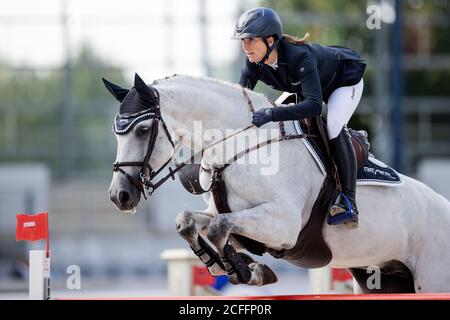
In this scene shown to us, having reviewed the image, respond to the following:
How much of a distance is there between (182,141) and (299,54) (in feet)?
2.86

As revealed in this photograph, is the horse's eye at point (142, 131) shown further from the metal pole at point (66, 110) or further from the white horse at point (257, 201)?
the metal pole at point (66, 110)

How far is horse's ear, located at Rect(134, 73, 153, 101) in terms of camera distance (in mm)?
5500

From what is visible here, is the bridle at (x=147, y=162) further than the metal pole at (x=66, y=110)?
No

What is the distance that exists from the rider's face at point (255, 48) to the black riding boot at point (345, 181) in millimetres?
714

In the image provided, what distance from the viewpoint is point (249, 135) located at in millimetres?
5820

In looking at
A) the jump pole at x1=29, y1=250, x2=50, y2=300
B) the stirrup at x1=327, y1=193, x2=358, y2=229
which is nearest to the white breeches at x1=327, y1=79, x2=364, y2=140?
the stirrup at x1=327, y1=193, x2=358, y2=229

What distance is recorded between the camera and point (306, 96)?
18.6 feet

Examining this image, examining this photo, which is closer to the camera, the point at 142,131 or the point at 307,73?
the point at 142,131

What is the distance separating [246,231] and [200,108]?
81 centimetres

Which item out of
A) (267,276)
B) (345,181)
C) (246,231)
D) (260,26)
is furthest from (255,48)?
(267,276)

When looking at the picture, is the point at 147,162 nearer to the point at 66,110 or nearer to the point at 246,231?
the point at 246,231

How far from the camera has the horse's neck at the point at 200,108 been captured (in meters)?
5.73

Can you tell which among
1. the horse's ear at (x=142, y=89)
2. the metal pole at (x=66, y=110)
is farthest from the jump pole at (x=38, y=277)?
the metal pole at (x=66, y=110)
